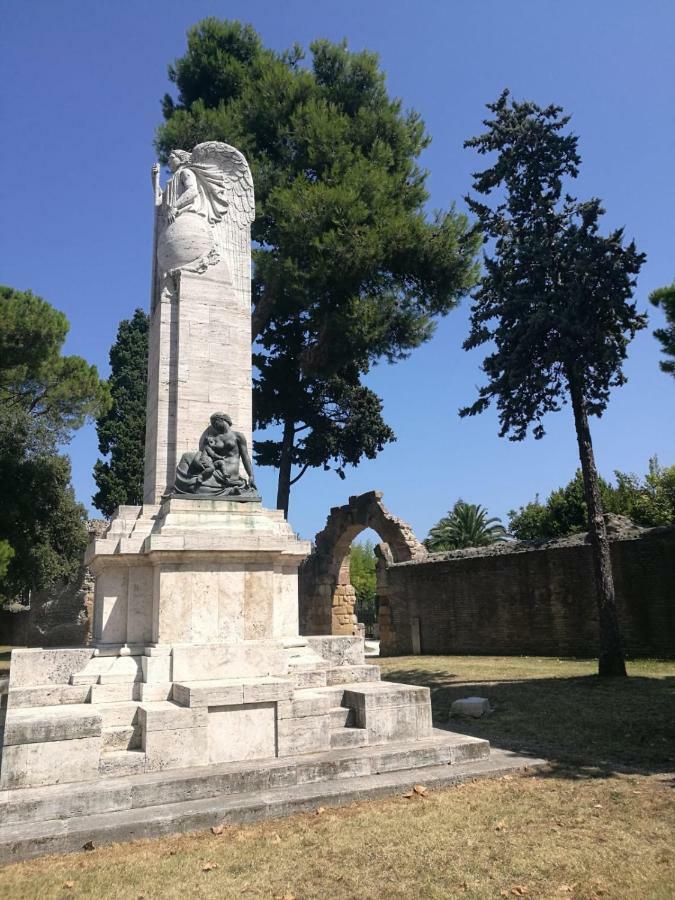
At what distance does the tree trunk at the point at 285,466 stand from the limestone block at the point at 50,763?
1532 cm

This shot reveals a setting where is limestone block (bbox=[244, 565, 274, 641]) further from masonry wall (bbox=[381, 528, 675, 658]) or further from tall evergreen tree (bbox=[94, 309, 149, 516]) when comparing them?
tall evergreen tree (bbox=[94, 309, 149, 516])

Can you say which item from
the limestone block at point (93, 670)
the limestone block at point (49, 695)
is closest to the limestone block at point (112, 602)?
the limestone block at point (93, 670)

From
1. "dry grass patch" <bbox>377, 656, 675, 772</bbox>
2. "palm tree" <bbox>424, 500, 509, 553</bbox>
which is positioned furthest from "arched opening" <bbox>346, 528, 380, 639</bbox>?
"dry grass patch" <bbox>377, 656, 675, 772</bbox>

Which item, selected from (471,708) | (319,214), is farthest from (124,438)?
(471,708)

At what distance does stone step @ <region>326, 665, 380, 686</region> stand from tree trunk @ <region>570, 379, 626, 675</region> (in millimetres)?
5959

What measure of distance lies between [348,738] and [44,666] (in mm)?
2479

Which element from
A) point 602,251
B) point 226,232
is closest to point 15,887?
point 226,232

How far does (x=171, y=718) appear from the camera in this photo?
4613 mm

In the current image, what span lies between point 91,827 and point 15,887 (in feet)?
1.91

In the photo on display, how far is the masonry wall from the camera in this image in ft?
42.3

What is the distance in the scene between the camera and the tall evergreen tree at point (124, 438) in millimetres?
22734

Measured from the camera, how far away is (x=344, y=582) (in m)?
22.4

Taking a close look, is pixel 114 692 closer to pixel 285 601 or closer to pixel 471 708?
pixel 285 601

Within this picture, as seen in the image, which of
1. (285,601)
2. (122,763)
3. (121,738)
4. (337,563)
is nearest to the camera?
(122,763)
